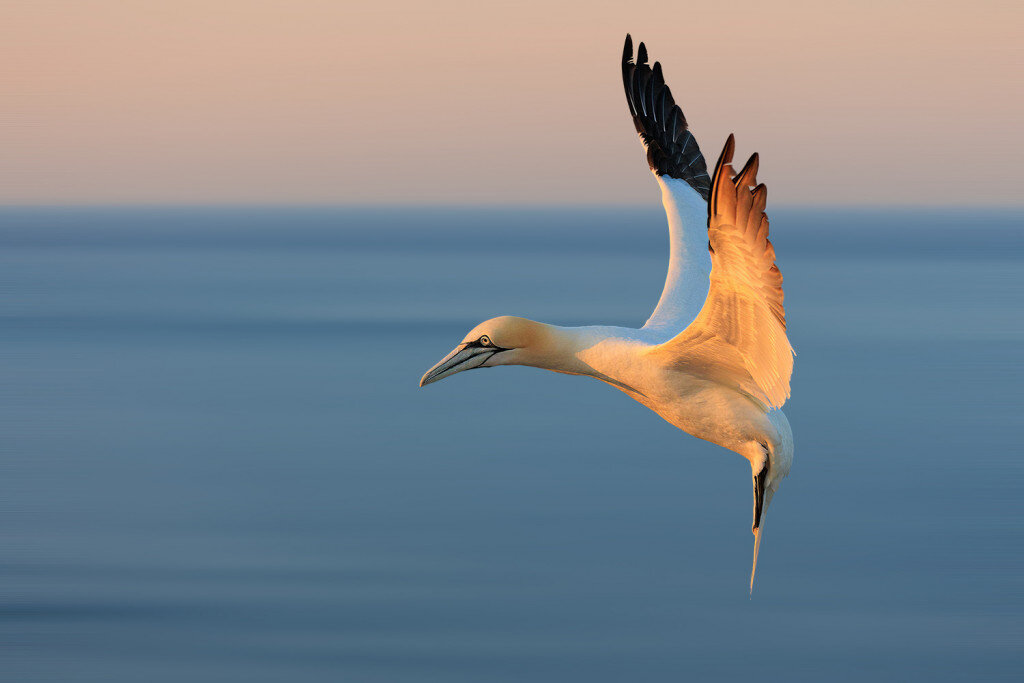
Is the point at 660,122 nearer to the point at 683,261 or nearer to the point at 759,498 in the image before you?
the point at 683,261

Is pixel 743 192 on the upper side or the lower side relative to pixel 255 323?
lower

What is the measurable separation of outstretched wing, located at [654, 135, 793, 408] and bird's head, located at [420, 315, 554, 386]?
3.54 feet

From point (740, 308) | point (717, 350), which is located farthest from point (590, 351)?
point (740, 308)

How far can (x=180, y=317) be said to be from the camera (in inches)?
3752

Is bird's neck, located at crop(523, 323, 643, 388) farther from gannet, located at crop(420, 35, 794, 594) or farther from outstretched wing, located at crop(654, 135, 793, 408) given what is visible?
outstretched wing, located at crop(654, 135, 793, 408)

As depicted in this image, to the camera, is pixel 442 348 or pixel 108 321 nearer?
pixel 442 348

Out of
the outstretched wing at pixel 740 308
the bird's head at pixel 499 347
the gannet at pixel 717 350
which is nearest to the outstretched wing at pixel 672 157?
the gannet at pixel 717 350

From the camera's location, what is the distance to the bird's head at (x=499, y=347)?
1195 centimetres

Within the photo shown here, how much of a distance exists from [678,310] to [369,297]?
103 metres

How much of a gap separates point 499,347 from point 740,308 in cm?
221

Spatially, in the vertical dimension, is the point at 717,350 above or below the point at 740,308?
below

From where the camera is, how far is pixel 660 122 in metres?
16.1

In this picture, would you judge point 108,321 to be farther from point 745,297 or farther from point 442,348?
point 745,297

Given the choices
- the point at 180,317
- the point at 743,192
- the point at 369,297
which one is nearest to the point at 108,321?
the point at 180,317
